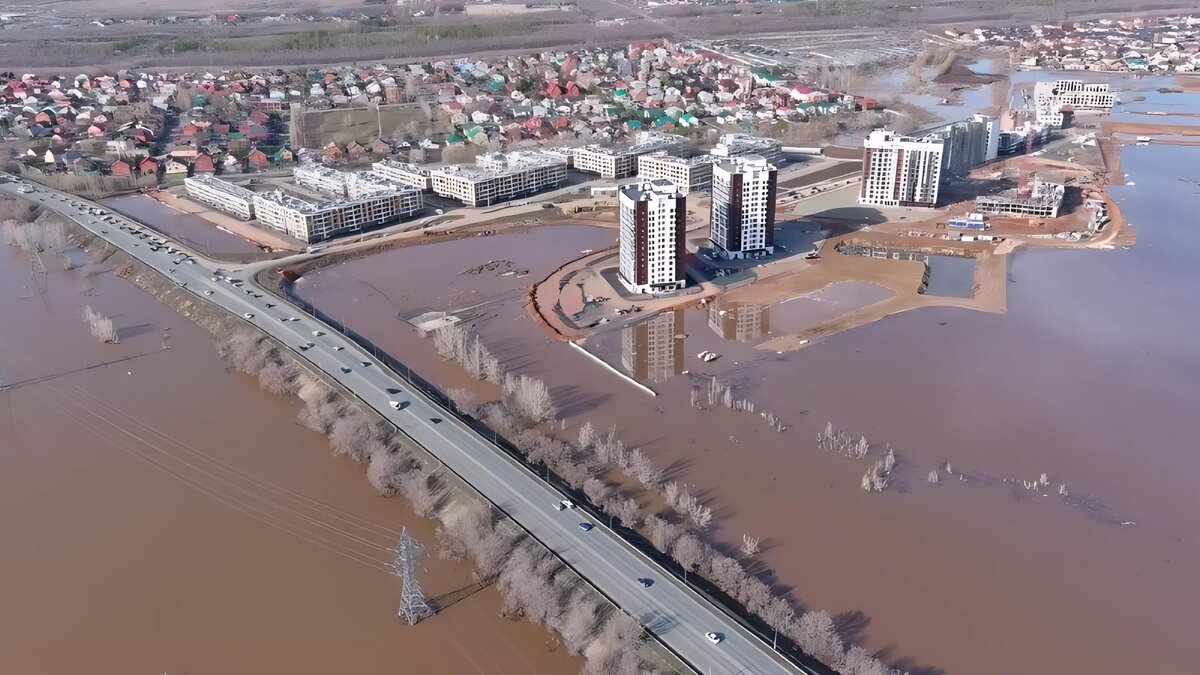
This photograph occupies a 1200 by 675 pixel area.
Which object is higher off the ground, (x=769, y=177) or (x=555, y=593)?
(x=769, y=177)

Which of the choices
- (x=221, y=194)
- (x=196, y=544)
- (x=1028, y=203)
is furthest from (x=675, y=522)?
→ (x=221, y=194)

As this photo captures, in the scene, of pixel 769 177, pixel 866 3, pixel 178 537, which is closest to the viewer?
pixel 178 537

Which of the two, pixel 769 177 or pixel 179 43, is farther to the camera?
pixel 179 43

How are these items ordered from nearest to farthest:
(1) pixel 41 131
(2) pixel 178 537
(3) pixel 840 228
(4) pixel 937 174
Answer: (2) pixel 178 537, (3) pixel 840 228, (4) pixel 937 174, (1) pixel 41 131

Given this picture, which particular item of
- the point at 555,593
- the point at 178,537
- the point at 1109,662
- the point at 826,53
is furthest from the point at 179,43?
the point at 1109,662

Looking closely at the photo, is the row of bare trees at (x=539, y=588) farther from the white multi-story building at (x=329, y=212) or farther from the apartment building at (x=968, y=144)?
the apartment building at (x=968, y=144)

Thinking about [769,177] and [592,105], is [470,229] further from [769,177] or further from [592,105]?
[592,105]
